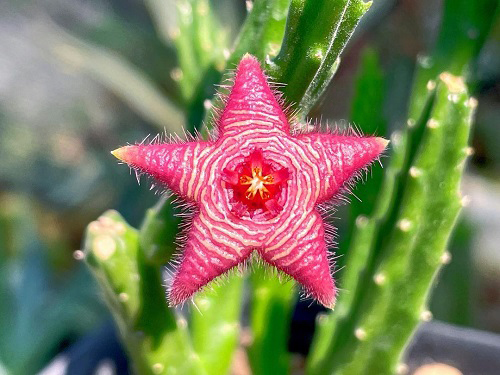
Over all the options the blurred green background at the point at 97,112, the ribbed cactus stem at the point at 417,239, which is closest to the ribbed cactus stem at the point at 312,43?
the ribbed cactus stem at the point at 417,239

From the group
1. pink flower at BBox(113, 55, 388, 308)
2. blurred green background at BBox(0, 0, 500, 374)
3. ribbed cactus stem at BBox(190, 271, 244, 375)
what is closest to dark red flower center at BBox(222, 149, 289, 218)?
pink flower at BBox(113, 55, 388, 308)

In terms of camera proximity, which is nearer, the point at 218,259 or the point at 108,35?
the point at 218,259

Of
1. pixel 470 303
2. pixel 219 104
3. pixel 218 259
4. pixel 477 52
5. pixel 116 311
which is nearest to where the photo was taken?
pixel 218 259

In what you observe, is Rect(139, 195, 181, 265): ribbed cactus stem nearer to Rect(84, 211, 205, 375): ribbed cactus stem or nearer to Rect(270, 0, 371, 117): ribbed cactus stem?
Rect(84, 211, 205, 375): ribbed cactus stem

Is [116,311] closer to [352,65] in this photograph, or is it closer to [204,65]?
[204,65]

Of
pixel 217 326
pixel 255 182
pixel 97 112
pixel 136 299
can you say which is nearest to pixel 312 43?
pixel 255 182

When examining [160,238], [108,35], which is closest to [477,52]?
[160,238]
